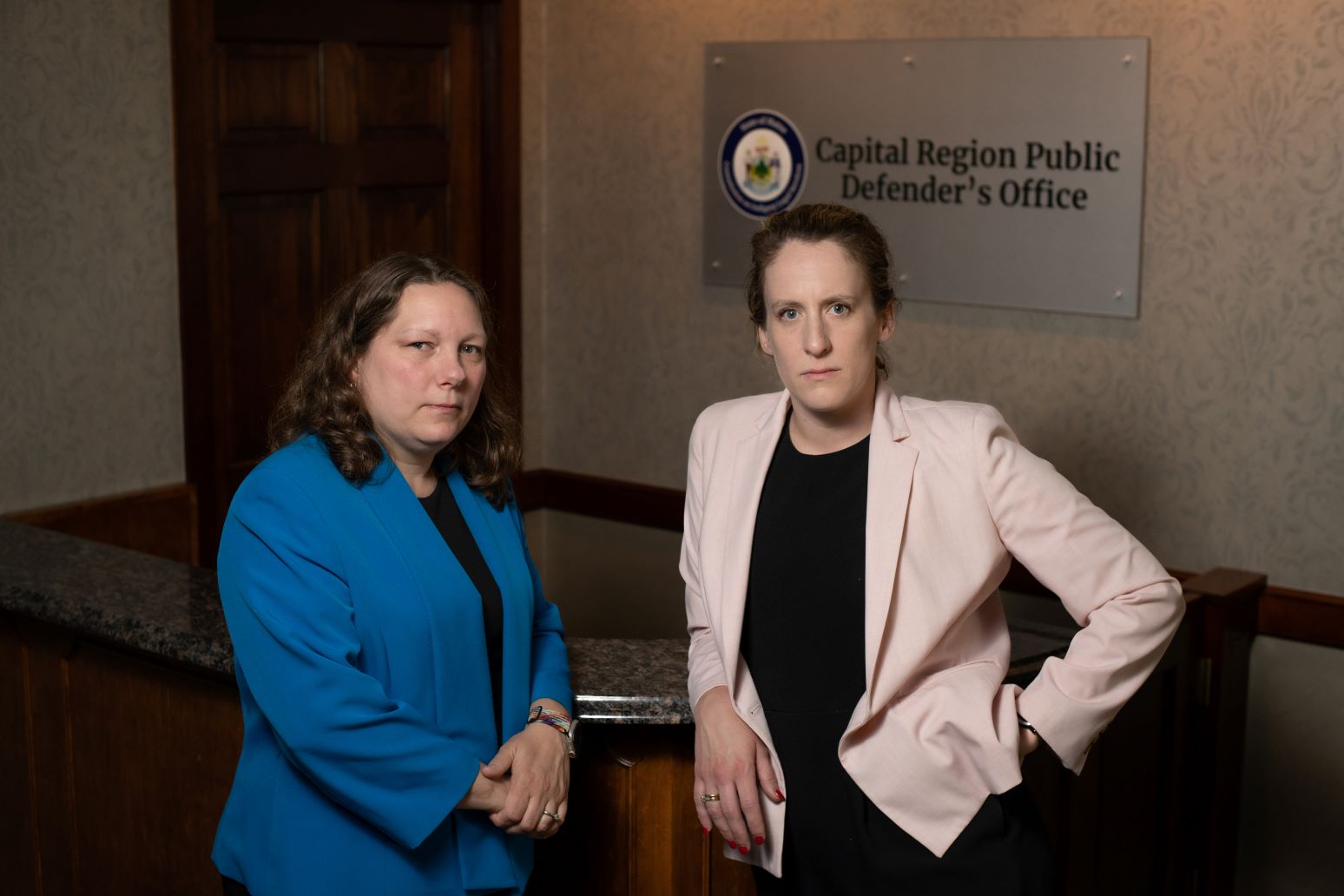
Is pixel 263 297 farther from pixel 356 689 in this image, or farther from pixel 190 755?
pixel 356 689

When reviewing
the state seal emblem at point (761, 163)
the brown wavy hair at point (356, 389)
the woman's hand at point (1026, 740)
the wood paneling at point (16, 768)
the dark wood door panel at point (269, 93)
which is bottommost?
the wood paneling at point (16, 768)

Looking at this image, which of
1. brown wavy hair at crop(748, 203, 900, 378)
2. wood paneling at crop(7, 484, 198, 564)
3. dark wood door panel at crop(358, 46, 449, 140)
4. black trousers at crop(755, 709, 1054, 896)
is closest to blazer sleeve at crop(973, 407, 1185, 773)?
black trousers at crop(755, 709, 1054, 896)

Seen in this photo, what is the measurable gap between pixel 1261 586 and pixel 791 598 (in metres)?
2.09

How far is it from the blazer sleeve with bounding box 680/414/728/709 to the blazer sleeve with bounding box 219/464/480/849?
296mm

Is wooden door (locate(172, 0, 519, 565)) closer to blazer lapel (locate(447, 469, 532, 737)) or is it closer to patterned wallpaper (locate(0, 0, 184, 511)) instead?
patterned wallpaper (locate(0, 0, 184, 511))

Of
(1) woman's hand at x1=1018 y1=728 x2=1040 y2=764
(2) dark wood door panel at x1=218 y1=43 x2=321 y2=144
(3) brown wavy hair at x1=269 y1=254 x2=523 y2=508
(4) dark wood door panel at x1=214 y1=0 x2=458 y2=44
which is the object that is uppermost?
(4) dark wood door panel at x1=214 y1=0 x2=458 y2=44

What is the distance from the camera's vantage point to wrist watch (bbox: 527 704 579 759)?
1.79 m

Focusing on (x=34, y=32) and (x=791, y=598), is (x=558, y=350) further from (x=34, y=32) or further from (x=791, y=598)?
(x=791, y=598)

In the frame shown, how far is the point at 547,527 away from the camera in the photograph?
4.80 meters

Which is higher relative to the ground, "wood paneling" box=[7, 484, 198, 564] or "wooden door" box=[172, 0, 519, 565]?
"wooden door" box=[172, 0, 519, 565]

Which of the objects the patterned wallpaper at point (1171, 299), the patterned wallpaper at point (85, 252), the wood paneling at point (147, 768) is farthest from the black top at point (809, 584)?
the patterned wallpaper at point (85, 252)

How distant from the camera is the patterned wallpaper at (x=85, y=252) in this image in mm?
3299

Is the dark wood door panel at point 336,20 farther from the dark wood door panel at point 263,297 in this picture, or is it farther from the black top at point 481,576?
the black top at point 481,576

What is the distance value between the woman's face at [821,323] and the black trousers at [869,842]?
0.37 m
